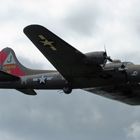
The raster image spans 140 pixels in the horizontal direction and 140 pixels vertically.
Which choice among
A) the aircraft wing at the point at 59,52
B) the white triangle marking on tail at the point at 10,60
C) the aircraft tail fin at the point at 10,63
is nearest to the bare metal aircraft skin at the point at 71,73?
the aircraft wing at the point at 59,52

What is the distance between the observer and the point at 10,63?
1554 inches

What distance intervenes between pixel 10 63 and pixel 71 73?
6.86m

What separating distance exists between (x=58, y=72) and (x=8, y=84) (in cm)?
381

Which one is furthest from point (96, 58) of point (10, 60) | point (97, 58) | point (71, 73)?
point (10, 60)

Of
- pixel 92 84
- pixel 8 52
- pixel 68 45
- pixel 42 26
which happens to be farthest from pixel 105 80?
pixel 8 52

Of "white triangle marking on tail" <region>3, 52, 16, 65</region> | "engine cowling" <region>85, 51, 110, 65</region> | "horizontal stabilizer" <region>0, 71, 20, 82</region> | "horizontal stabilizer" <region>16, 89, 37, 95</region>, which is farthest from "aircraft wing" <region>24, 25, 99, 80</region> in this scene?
"white triangle marking on tail" <region>3, 52, 16, 65</region>

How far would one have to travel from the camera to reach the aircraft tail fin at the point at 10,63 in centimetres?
3878

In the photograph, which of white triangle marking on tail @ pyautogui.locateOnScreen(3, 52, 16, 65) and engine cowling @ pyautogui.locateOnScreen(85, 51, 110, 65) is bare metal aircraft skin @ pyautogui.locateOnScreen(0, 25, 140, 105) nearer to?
engine cowling @ pyautogui.locateOnScreen(85, 51, 110, 65)

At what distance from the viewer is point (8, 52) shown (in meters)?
39.9

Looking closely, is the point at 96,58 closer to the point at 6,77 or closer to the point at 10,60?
the point at 6,77

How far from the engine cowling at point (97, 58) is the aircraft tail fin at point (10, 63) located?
289 inches

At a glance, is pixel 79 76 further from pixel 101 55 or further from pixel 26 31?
pixel 26 31

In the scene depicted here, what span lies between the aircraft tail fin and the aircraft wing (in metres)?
5.28

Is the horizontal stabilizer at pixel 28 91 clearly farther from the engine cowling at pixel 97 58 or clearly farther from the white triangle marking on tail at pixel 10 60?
the engine cowling at pixel 97 58
